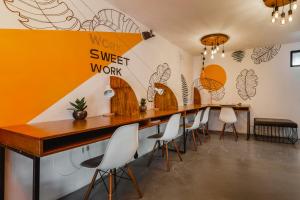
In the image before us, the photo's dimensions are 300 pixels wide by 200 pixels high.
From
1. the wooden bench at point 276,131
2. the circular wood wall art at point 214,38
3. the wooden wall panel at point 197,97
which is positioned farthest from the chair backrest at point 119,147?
the wooden wall panel at point 197,97

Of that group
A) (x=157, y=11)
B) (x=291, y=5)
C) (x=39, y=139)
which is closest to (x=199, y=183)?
(x=39, y=139)

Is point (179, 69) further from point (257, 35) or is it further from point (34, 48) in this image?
point (34, 48)

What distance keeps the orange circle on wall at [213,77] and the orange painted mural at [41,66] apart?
420 centimetres

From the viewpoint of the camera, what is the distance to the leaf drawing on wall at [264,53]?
4.81 metres

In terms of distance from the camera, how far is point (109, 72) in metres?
2.62

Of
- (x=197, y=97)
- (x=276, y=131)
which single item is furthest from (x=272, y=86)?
(x=197, y=97)

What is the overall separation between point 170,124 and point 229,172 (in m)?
1.13

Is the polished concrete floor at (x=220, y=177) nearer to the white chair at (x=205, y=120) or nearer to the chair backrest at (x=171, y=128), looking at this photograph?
the chair backrest at (x=171, y=128)

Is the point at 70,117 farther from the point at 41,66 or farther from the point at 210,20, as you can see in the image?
the point at 210,20

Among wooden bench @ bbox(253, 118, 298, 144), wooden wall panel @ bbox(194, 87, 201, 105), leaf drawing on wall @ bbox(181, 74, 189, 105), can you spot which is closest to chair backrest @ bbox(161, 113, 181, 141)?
leaf drawing on wall @ bbox(181, 74, 189, 105)

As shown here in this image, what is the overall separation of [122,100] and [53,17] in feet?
4.19

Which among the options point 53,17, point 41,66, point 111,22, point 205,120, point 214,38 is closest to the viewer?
point 41,66

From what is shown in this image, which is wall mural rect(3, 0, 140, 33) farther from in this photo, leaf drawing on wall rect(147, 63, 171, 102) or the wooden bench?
the wooden bench

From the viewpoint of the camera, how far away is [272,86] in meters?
4.88
